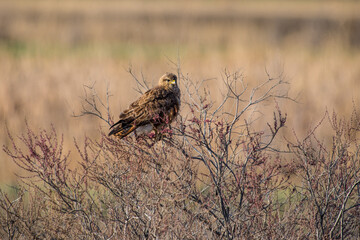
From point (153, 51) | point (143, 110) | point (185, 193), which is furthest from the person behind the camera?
point (153, 51)

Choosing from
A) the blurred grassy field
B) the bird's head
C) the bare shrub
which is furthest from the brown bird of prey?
the bare shrub

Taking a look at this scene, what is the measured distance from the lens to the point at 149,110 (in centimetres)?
451

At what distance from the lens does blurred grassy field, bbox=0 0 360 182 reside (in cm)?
983

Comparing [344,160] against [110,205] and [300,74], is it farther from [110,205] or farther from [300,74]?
[300,74]

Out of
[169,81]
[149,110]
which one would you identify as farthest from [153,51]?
[149,110]

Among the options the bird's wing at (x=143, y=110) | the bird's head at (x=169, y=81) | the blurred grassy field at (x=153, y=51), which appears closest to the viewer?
the bird's wing at (x=143, y=110)

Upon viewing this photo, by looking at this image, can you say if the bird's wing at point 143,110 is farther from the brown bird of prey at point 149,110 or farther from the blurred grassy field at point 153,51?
the blurred grassy field at point 153,51

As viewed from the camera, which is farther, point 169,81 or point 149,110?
point 169,81

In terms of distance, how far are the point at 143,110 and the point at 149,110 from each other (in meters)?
0.23

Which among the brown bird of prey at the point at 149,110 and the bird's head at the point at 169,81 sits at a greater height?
the bird's head at the point at 169,81

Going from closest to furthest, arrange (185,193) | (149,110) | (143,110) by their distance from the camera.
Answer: (185,193), (149,110), (143,110)

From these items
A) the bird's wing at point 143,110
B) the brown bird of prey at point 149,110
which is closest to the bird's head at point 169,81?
the brown bird of prey at point 149,110

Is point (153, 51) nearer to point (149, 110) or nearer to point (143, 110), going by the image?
point (143, 110)

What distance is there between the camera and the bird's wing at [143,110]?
4.47 metres
